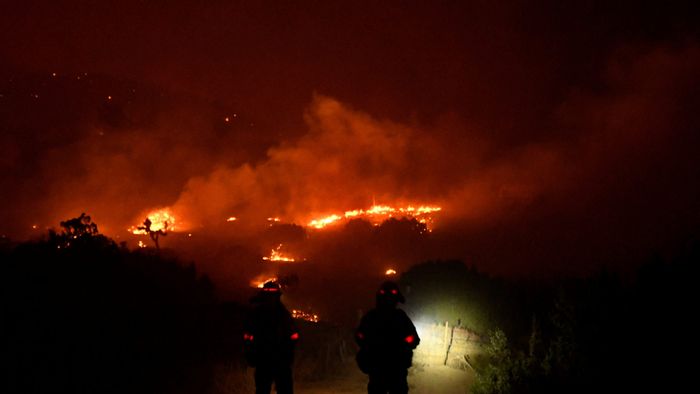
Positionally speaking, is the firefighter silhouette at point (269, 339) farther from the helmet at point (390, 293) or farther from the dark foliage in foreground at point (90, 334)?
the dark foliage in foreground at point (90, 334)

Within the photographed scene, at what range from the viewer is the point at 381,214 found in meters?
56.4

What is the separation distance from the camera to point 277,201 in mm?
63750

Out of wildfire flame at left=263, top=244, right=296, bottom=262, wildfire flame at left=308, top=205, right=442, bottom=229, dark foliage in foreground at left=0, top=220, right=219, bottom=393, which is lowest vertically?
dark foliage in foreground at left=0, top=220, right=219, bottom=393

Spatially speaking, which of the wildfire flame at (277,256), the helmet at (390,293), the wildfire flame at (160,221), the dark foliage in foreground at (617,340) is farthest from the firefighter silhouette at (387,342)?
the wildfire flame at (160,221)

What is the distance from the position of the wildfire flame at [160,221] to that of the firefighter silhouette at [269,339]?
61351 mm

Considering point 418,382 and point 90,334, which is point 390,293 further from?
point 90,334

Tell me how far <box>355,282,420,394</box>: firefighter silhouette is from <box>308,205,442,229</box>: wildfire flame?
1875 inches

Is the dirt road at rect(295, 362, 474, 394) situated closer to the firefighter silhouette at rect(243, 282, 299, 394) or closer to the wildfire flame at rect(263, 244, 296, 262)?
the firefighter silhouette at rect(243, 282, 299, 394)

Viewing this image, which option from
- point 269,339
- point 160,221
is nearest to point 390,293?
point 269,339

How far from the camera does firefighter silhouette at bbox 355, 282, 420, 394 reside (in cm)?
566

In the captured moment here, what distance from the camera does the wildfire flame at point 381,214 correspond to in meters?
55.0

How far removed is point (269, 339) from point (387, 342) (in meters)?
1.44

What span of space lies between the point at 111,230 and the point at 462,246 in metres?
47.8

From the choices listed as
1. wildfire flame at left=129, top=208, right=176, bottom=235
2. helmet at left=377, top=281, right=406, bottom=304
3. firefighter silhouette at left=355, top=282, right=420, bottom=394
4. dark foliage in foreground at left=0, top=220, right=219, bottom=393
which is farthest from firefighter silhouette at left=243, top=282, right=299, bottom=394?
wildfire flame at left=129, top=208, right=176, bottom=235
